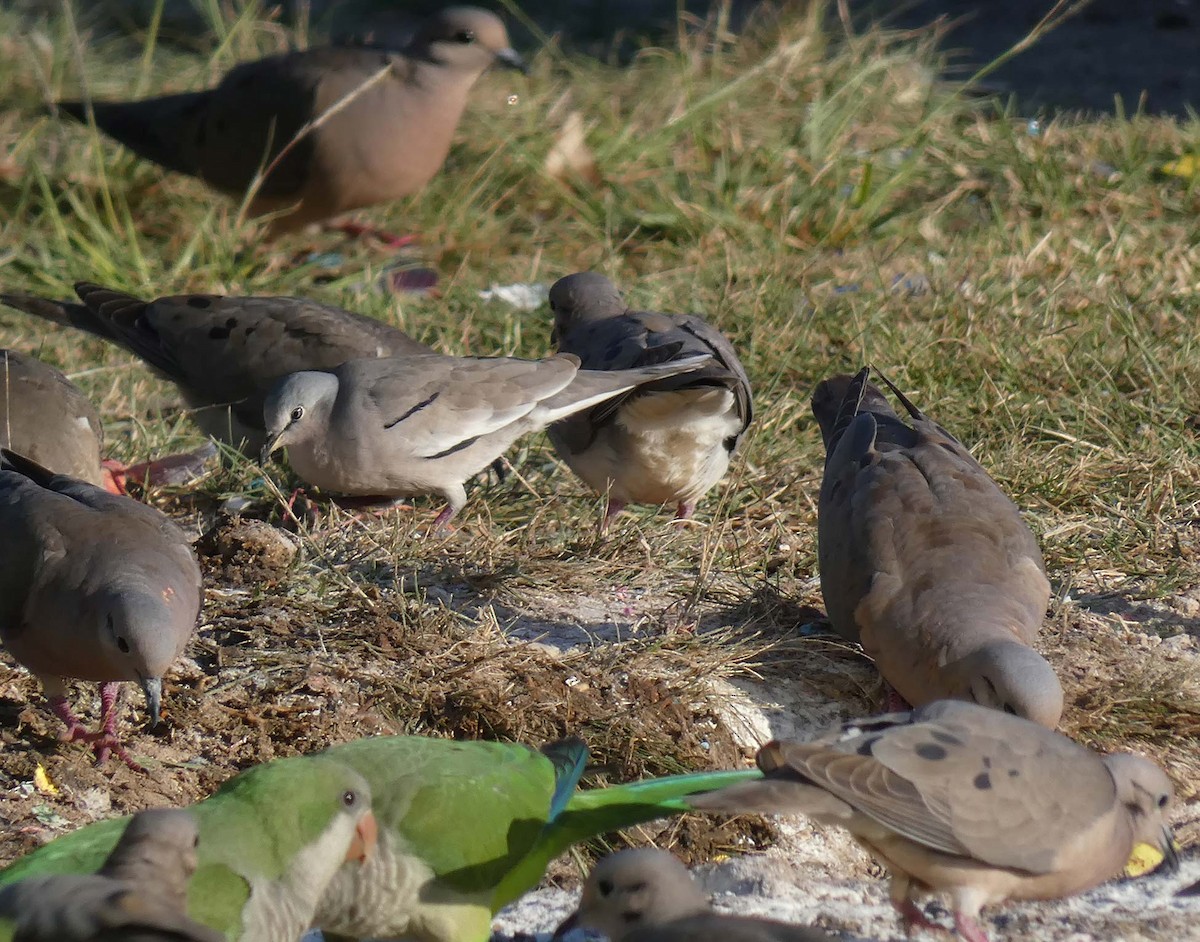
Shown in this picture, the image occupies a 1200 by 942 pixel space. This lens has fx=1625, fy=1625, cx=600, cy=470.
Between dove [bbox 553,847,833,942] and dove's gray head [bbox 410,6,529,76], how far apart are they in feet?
17.7

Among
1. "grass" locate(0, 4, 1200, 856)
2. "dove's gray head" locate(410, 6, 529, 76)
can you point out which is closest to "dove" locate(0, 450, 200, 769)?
"grass" locate(0, 4, 1200, 856)

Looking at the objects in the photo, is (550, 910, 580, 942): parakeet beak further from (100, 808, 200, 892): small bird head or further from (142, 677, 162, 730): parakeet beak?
(142, 677, 162, 730): parakeet beak

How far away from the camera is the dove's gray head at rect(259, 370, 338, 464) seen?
456cm

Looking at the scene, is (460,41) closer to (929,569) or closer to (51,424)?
(51,424)

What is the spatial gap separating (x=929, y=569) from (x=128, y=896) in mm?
2143

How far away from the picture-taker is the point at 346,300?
6.52m

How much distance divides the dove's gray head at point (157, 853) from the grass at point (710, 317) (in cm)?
114

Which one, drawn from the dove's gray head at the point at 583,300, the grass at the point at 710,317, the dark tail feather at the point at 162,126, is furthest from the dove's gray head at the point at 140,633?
the dark tail feather at the point at 162,126

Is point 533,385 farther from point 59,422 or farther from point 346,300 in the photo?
point 346,300

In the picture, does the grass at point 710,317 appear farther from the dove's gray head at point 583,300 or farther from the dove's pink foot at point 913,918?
the dove's pink foot at point 913,918

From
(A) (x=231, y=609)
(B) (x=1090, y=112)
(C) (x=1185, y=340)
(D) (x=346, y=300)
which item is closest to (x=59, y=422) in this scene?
(A) (x=231, y=609)

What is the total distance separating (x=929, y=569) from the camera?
380 cm

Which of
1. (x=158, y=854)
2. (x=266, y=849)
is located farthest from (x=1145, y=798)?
(x=158, y=854)

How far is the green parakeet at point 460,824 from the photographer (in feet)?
8.98
